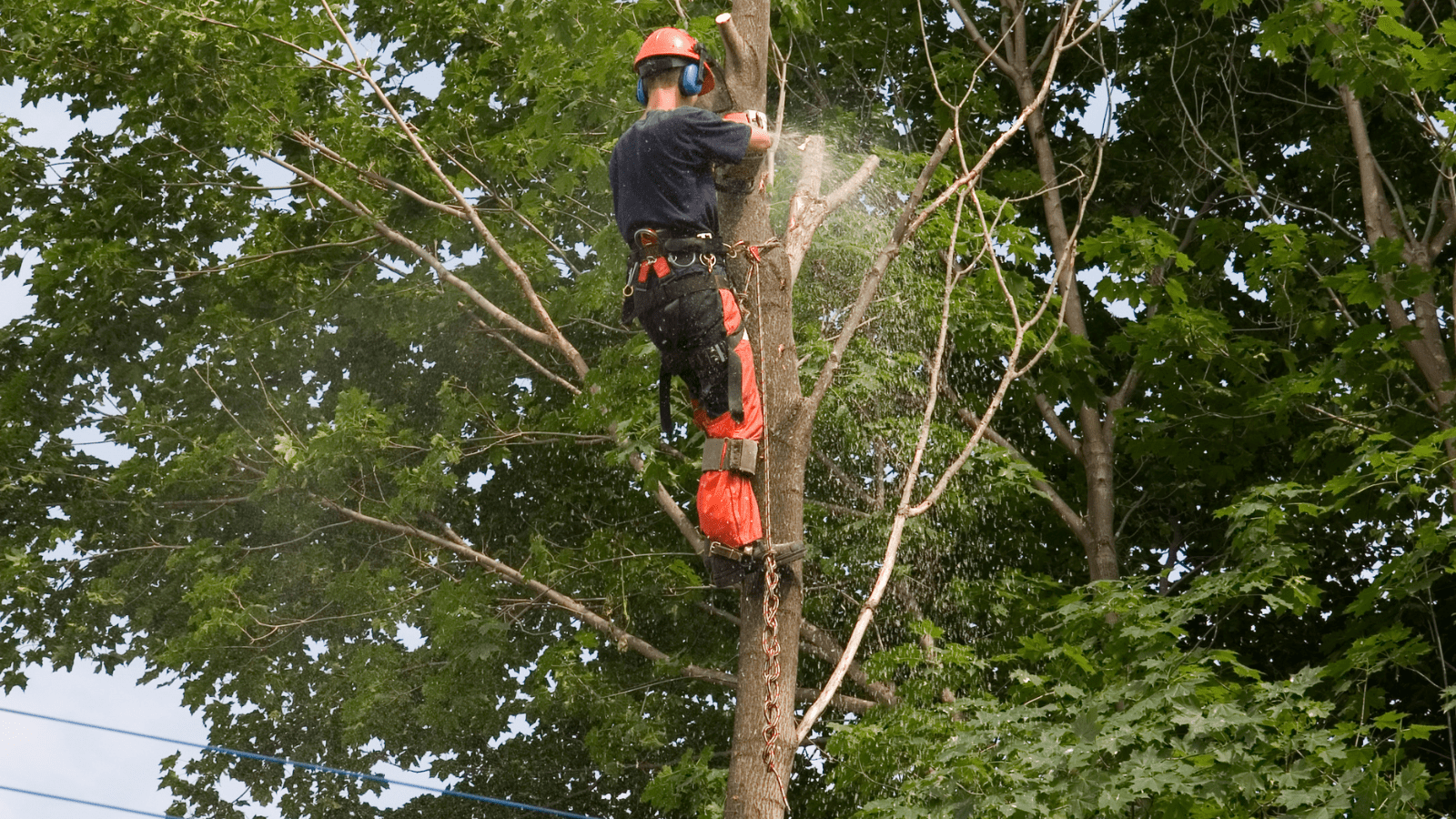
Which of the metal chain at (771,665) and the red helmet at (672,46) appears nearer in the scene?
the metal chain at (771,665)

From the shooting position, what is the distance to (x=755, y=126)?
588cm

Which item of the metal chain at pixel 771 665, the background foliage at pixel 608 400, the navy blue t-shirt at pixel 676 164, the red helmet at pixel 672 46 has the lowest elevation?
the metal chain at pixel 771 665

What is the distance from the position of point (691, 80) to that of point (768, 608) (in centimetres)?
200

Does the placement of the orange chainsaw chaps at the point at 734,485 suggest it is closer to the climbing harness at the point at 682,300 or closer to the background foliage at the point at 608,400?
the climbing harness at the point at 682,300

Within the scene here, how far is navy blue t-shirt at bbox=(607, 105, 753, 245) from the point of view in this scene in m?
5.77

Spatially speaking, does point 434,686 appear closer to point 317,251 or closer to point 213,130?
point 317,251

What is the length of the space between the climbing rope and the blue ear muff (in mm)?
668

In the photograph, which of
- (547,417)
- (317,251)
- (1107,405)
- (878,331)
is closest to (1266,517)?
(878,331)

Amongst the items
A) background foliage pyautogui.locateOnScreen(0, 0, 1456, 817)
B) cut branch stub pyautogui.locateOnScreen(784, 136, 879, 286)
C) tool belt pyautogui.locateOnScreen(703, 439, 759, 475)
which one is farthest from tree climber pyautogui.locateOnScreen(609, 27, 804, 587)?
background foliage pyautogui.locateOnScreen(0, 0, 1456, 817)

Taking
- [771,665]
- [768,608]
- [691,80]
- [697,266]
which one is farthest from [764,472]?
[691,80]

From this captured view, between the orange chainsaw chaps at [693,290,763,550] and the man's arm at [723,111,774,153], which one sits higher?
the man's arm at [723,111,774,153]

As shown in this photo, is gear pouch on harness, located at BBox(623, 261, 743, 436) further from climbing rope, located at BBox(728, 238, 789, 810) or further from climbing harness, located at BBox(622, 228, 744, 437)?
climbing rope, located at BBox(728, 238, 789, 810)

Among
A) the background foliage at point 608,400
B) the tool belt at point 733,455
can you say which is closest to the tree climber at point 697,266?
the tool belt at point 733,455

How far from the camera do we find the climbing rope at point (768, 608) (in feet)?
17.6
